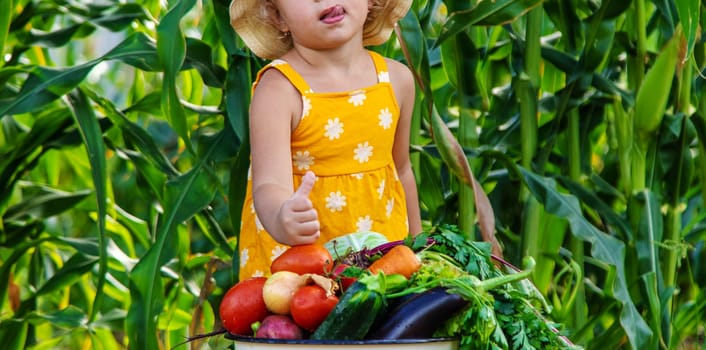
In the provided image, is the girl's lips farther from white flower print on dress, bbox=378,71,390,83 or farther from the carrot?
the carrot

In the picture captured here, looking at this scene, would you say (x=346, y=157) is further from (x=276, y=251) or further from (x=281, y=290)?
(x=281, y=290)

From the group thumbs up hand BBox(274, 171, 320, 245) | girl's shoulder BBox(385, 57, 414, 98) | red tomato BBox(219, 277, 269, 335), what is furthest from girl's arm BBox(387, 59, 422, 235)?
red tomato BBox(219, 277, 269, 335)

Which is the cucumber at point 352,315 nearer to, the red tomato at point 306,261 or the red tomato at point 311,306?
the red tomato at point 311,306

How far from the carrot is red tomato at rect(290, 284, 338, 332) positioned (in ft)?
0.27

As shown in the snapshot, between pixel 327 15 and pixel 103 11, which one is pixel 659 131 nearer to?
pixel 327 15

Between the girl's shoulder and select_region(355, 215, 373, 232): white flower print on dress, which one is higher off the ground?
the girl's shoulder

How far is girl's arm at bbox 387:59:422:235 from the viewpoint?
1891 mm

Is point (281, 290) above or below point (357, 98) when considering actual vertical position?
below

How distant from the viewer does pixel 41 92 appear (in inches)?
89.4

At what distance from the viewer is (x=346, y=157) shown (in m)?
1.79

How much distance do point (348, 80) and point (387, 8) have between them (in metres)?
0.19

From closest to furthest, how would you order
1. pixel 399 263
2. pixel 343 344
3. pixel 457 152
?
pixel 343 344
pixel 399 263
pixel 457 152

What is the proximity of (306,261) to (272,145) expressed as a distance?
0.31m

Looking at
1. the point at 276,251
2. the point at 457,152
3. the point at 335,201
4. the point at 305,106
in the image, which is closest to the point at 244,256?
the point at 276,251
